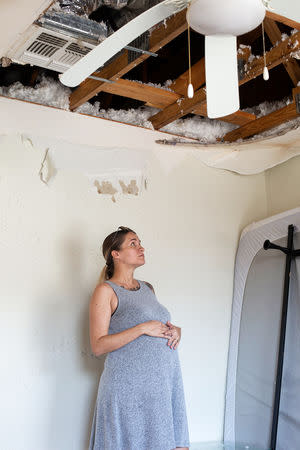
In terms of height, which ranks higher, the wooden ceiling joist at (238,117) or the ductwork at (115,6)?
the ductwork at (115,6)

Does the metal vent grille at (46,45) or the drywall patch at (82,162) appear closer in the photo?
the metal vent grille at (46,45)

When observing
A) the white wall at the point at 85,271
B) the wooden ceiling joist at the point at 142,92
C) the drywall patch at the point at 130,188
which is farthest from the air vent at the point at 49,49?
the drywall patch at the point at 130,188

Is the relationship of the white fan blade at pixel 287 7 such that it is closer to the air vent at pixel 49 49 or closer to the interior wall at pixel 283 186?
the air vent at pixel 49 49

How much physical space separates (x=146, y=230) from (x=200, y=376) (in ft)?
3.37

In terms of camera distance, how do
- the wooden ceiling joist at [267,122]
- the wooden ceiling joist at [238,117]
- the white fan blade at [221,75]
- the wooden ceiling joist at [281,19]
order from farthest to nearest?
the wooden ceiling joist at [238,117], the wooden ceiling joist at [267,122], the wooden ceiling joist at [281,19], the white fan blade at [221,75]

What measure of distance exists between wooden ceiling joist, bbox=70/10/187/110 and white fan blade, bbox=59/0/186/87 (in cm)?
49

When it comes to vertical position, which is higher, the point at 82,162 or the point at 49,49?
the point at 49,49

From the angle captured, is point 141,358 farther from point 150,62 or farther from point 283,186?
point 150,62

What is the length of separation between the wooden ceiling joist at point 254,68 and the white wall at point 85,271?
0.22 m

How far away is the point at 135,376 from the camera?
2164mm

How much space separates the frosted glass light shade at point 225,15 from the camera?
1.43 metres

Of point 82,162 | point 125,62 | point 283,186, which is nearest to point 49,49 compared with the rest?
point 125,62

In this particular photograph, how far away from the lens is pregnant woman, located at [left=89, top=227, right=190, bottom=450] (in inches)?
83.1

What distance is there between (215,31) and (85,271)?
169 centimetres
